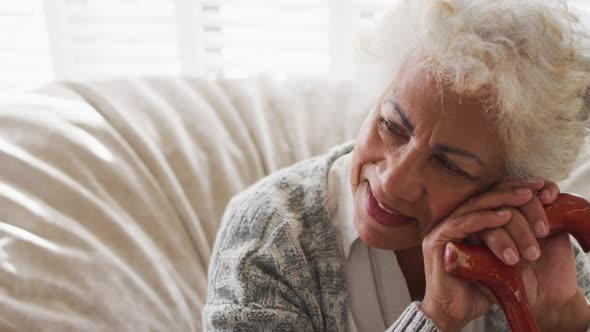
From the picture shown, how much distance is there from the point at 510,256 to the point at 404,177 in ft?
0.63

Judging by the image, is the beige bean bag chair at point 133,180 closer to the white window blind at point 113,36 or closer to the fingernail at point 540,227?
the fingernail at point 540,227

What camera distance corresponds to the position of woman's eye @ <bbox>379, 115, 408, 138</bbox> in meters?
0.99

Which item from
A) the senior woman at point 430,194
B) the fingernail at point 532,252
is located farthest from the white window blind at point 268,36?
the fingernail at point 532,252

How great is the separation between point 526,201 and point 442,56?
0.87 ft

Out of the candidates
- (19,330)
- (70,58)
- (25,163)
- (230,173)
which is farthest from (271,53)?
(19,330)

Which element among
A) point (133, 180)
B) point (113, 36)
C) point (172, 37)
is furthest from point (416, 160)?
point (113, 36)

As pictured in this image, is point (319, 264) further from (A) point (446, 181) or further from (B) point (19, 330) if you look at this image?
(B) point (19, 330)

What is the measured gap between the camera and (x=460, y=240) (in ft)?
3.33

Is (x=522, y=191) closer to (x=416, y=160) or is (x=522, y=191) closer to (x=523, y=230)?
(x=523, y=230)

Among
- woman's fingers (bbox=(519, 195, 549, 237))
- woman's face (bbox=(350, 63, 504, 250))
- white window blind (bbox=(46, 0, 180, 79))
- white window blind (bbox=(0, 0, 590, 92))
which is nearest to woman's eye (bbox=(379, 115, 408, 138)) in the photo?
woman's face (bbox=(350, 63, 504, 250))

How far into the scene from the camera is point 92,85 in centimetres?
154

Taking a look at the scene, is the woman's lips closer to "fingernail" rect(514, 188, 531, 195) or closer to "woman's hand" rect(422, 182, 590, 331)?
"woman's hand" rect(422, 182, 590, 331)

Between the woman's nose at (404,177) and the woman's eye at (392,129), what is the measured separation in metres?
0.03

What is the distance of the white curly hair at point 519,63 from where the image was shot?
0.88m
